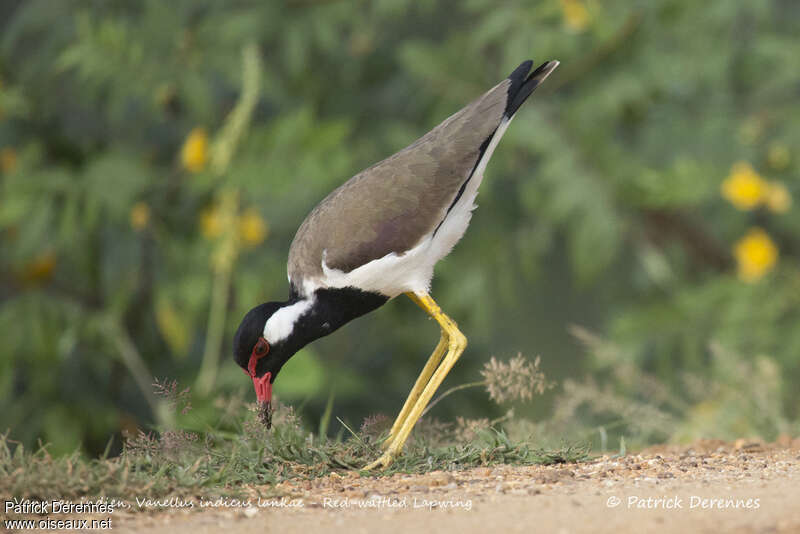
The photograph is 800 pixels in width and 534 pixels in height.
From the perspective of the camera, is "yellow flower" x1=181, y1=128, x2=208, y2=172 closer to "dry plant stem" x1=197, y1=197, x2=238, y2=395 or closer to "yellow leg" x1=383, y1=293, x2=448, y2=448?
"dry plant stem" x1=197, y1=197, x2=238, y2=395

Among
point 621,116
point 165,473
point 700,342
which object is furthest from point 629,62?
point 165,473

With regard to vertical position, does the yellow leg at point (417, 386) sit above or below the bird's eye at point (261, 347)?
below

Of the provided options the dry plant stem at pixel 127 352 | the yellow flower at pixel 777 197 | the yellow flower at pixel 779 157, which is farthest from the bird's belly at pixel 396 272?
the yellow flower at pixel 779 157

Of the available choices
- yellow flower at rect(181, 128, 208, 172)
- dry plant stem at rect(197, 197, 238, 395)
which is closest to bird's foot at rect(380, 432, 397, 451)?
dry plant stem at rect(197, 197, 238, 395)

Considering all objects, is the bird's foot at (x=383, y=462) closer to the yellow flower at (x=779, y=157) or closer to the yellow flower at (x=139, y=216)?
the yellow flower at (x=139, y=216)

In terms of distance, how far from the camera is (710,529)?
3117 mm

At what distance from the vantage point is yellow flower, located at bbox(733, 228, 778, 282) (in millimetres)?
7652

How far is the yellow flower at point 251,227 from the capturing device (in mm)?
7652

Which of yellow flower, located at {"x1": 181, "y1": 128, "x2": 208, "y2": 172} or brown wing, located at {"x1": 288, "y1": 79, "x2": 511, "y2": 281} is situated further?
yellow flower, located at {"x1": 181, "y1": 128, "x2": 208, "y2": 172}

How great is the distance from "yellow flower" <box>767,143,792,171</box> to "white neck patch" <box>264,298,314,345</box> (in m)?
4.45

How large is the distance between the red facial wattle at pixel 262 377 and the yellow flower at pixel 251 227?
2.86m

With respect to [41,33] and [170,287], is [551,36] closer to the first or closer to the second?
[170,287]

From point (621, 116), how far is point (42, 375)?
4794 mm

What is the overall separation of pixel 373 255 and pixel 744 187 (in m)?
3.88
